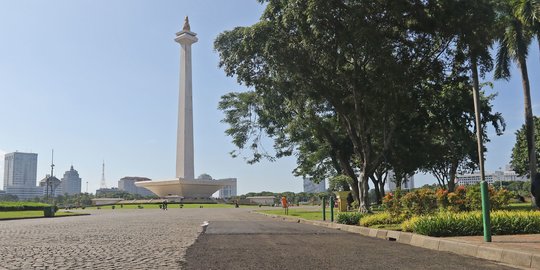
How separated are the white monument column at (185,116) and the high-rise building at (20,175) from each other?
132 m

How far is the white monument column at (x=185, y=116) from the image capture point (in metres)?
78.6

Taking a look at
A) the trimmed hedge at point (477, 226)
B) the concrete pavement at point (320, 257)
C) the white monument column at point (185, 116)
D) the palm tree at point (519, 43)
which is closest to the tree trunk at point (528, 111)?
the palm tree at point (519, 43)

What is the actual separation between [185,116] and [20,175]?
463 ft

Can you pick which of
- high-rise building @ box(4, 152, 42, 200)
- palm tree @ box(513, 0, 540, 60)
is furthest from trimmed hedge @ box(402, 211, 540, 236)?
high-rise building @ box(4, 152, 42, 200)

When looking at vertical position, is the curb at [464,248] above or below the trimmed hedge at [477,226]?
below

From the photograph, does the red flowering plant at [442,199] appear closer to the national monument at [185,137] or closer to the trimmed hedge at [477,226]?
the trimmed hedge at [477,226]

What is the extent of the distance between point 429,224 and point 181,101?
70.5 metres

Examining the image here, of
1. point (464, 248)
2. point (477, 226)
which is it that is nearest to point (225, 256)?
point (464, 248)

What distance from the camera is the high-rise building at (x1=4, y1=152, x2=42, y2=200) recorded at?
7347 inches

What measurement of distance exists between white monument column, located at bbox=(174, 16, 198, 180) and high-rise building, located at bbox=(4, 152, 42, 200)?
131947mm

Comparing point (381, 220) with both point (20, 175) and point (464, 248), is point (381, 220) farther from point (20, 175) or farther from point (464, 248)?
point (20, 175)

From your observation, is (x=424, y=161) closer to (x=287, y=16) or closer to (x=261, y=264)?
(x=287, y=16)

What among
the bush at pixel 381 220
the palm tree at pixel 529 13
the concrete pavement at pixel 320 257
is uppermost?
the palm tree at pixel 529 13

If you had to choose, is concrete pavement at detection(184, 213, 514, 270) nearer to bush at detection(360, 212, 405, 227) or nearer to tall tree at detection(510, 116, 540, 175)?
→ bush at detection(360, 212, 405, 227)
